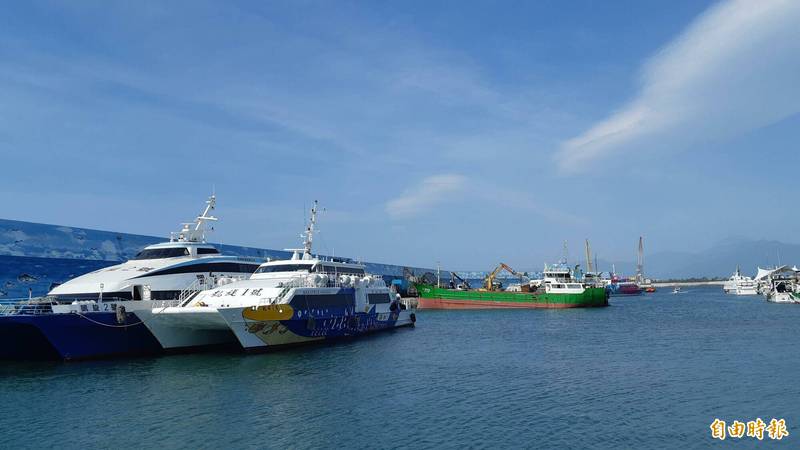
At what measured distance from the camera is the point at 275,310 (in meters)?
32.6

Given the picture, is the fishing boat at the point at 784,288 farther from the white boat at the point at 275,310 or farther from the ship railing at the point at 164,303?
the ship railing at the point at 164,303

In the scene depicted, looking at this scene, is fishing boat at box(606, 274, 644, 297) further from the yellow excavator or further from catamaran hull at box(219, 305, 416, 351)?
catamaran hull at box(219, 305, 416, 351)

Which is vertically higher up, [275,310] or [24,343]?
[275,310]

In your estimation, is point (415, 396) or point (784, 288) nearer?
point (415, 396)

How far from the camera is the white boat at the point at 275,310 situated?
31.8 m

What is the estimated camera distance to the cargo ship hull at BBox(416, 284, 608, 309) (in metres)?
77.6

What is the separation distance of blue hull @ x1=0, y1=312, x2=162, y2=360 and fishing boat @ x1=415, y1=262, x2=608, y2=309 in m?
54.0

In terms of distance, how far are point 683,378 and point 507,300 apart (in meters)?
55.9

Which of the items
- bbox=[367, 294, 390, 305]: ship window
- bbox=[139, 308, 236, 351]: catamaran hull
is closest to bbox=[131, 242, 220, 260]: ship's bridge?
bbox=[139, 308, 236, 351]: catamaran hull

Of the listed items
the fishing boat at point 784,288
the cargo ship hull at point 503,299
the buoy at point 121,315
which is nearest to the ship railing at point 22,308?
the buoy at point 121,315

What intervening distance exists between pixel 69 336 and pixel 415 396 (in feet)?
68.6

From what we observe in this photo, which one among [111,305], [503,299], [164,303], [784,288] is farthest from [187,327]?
[784,288]

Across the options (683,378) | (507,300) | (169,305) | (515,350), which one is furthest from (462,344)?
(507,300)

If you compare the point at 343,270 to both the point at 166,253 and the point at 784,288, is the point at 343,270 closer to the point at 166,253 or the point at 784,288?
the point at 166,253
